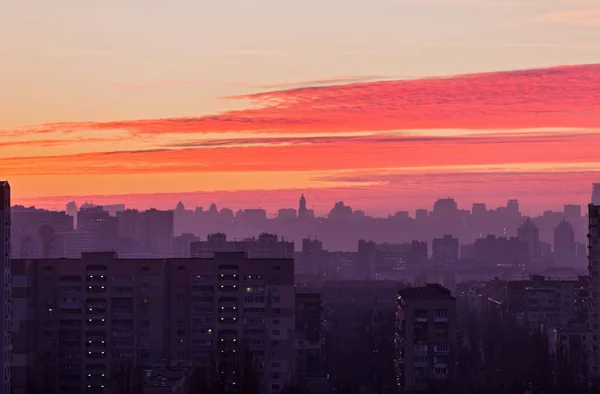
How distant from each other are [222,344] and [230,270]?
188cm

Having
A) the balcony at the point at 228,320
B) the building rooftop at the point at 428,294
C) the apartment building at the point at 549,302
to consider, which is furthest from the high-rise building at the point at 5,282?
the apartment building at the point at 549,302

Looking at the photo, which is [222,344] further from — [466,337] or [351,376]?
[466,337]

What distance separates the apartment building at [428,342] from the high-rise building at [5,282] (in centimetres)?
1042

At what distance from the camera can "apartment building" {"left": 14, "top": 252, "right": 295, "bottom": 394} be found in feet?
122

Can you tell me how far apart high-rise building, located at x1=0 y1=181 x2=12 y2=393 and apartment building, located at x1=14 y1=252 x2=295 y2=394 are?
566 centimetres

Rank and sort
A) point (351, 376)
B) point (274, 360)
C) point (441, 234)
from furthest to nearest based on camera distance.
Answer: point (441, 234), point (351, 376), point (274, 360)

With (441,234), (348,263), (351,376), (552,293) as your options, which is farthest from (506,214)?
(351,376)

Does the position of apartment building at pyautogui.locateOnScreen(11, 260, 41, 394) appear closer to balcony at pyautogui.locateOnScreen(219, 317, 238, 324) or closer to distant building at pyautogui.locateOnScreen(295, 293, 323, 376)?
balcony at pyautogui.locateOnScreen(219, 317, 238, 324)

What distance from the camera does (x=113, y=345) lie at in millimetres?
37594

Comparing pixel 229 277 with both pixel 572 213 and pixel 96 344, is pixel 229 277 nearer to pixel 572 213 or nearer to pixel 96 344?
pixel 96 344

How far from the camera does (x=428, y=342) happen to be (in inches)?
1489

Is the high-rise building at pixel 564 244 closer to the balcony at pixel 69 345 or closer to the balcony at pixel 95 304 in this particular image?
the balcony at pixel 95 304

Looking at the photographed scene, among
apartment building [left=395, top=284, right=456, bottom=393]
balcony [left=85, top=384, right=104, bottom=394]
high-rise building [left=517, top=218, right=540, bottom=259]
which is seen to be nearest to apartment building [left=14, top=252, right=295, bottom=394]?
balcony [left=85, top=384, right=104, bottom=394]

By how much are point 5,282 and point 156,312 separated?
23.6 ft
